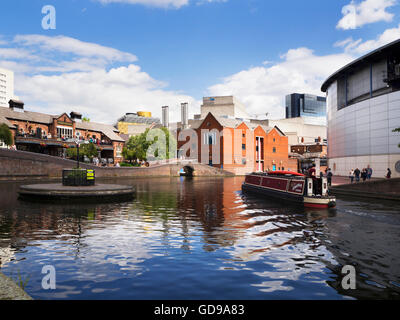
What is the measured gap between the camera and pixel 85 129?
2603 inches

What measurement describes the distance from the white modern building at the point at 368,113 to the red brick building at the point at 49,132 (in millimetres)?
40966

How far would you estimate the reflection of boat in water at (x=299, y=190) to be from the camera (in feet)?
57.3

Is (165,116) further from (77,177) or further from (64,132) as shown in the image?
(77,177)

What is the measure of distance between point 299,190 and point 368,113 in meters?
27.5

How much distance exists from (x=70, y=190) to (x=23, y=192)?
3.77 meters

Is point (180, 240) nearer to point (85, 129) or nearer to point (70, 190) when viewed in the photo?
point (70, 190)

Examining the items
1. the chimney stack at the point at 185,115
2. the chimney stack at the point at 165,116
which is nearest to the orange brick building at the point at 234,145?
the chimney stack at the point at 185,115

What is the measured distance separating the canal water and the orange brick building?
56.1m

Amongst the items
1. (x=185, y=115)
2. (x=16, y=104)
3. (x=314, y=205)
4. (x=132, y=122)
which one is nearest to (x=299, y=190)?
(x=314, y=205)

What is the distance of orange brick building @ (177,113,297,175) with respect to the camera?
232 feet

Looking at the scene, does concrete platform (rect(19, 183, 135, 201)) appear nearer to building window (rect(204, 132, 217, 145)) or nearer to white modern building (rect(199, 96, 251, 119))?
building window (rect(204, 132, 217, 145))

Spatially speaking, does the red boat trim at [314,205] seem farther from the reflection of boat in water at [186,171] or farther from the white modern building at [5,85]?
the white modern building at [5,85]
